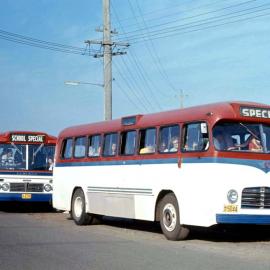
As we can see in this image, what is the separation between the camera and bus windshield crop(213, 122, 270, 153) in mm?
12477

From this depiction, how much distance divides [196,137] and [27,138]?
35.4 feet

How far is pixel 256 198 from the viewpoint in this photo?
12367 millimetres

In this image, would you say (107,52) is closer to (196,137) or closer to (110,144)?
(110,144)

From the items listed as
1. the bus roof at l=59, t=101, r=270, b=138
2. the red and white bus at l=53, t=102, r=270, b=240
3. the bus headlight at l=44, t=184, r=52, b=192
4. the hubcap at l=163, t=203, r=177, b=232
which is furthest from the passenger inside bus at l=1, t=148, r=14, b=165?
the hubcap at l=163, t=203, r=177, b=232

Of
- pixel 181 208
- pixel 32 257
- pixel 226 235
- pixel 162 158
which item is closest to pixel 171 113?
pixel 162 158

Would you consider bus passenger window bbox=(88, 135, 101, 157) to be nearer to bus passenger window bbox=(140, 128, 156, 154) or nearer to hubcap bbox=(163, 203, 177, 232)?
bus passenger window bbox=(140, 128, 156, 154)

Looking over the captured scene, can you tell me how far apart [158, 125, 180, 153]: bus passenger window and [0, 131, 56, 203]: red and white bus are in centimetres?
900

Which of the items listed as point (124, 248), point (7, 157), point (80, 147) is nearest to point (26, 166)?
point (7, 157)

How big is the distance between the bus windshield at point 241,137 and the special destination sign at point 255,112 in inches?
7.1

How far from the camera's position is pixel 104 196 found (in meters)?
16.4

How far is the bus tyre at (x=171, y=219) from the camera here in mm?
13195

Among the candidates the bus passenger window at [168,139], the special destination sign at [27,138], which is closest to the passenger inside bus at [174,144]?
the bus passenger window at [168,139]

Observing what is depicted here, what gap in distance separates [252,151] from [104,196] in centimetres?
501

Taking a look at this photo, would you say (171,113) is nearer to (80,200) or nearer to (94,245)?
(94,245)
